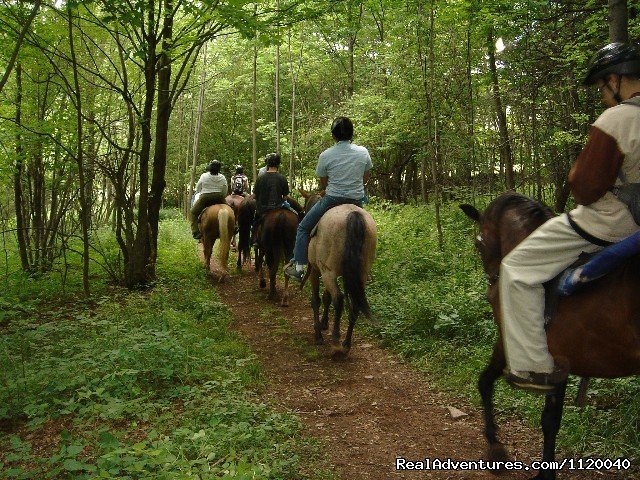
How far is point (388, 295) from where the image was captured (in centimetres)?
859

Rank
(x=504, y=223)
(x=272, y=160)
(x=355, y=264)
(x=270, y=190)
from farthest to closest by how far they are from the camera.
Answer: (x=272, y=160) → (x=270, y=190) → (x=355, y=264) → (x=504, y=223)

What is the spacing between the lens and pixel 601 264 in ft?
9.37

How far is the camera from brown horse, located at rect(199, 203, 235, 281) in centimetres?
1157

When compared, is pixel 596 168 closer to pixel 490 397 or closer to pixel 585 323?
pixel 585 323

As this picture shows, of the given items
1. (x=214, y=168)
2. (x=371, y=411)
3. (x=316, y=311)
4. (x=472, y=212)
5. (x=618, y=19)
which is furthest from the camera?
(x=214, y=168)

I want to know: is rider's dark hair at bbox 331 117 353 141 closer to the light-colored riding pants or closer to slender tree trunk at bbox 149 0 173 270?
slender tree trunk at bbox 149 0 173 270

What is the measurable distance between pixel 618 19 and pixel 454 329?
3.86 metres

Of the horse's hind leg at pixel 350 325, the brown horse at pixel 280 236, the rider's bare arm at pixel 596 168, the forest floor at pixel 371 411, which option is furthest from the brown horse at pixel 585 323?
the brown horse at pixel 280 236

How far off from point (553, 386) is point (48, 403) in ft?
13.2

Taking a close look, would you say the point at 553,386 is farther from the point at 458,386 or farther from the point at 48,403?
the point at 48,403

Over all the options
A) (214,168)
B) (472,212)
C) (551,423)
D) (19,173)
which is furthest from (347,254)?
(19,173)

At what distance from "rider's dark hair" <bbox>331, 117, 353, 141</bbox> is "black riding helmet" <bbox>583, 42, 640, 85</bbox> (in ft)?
13.8

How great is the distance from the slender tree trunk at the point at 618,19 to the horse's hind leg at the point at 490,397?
3253mm

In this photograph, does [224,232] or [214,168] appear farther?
[214,168]
